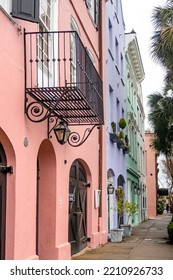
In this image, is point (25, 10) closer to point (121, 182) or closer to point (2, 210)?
point (2, 210)

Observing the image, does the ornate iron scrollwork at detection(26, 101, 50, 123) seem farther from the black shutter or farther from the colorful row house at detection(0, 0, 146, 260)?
the black shutter

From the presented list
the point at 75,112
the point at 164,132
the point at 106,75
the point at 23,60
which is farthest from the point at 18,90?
the point at 164,132

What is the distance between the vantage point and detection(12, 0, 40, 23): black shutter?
7312mm

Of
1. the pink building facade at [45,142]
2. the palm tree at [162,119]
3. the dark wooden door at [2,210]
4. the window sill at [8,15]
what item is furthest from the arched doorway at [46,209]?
the palm tree at [162,119]

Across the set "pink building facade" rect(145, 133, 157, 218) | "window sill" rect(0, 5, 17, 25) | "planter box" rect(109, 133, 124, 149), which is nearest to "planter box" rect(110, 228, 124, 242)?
"planter box" rect(109, 133, 124, 149)

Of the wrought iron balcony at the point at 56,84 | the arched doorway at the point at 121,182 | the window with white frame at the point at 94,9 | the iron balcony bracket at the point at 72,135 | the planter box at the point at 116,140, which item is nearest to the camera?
the wrought iron balcony at the point at 56,84

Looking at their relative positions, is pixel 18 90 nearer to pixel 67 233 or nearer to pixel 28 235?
pixel 28 235

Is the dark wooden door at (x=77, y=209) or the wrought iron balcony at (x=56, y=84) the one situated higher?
the wrought iron balcony at (x=56, y=84)

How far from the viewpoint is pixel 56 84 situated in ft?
31.3

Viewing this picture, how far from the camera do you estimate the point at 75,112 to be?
961 centimetres

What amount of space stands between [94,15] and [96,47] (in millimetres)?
1002

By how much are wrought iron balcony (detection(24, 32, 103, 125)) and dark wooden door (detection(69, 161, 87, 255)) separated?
1903 mm

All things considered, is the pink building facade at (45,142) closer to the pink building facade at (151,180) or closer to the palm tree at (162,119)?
the palm tree at (162,119)

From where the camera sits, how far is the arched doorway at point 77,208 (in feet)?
38.0
